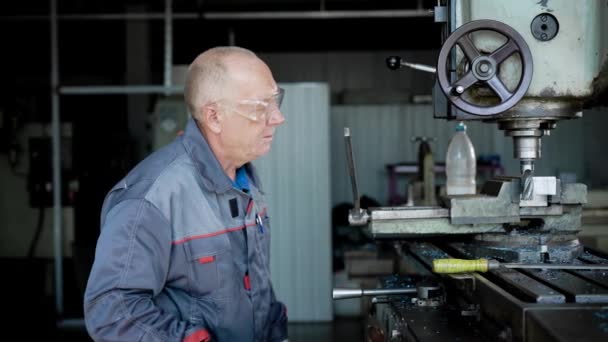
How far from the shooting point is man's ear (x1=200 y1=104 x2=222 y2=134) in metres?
1.31

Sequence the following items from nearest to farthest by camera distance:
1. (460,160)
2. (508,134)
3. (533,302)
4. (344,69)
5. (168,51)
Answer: (533,302), (508,134), (460,160), (168,51), (344,69)

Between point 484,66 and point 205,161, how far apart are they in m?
0.56

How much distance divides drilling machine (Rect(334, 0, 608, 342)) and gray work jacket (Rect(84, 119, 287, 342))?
20cm

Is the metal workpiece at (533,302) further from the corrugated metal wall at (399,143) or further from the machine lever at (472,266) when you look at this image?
the corrugated metal wall at (399,143)

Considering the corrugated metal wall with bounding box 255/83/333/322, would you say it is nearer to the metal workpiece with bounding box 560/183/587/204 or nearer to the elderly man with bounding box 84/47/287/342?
the elderly man with bounding box 84/47/287/342

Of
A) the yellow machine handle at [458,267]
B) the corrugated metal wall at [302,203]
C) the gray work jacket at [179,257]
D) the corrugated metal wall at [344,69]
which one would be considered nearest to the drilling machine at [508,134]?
the yellow machine handle at [458,267]

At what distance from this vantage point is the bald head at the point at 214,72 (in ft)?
4.22

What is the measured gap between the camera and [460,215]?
51.9 inches

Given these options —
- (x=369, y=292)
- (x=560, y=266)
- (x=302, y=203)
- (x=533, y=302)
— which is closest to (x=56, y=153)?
(x=302, y=203)

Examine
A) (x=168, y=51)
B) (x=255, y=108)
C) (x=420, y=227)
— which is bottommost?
(x=420, y=227)

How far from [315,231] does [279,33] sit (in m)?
3.48

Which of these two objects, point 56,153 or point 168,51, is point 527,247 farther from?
point 56,153

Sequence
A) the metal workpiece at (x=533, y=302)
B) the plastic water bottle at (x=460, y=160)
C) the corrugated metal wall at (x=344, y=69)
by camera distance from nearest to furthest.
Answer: the metal workpiece at (x=533, y=302), the plastic water bottle at (x=460, y=160), the corrugated metal wall at (x=344, y=69)

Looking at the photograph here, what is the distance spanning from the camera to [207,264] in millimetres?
1230
